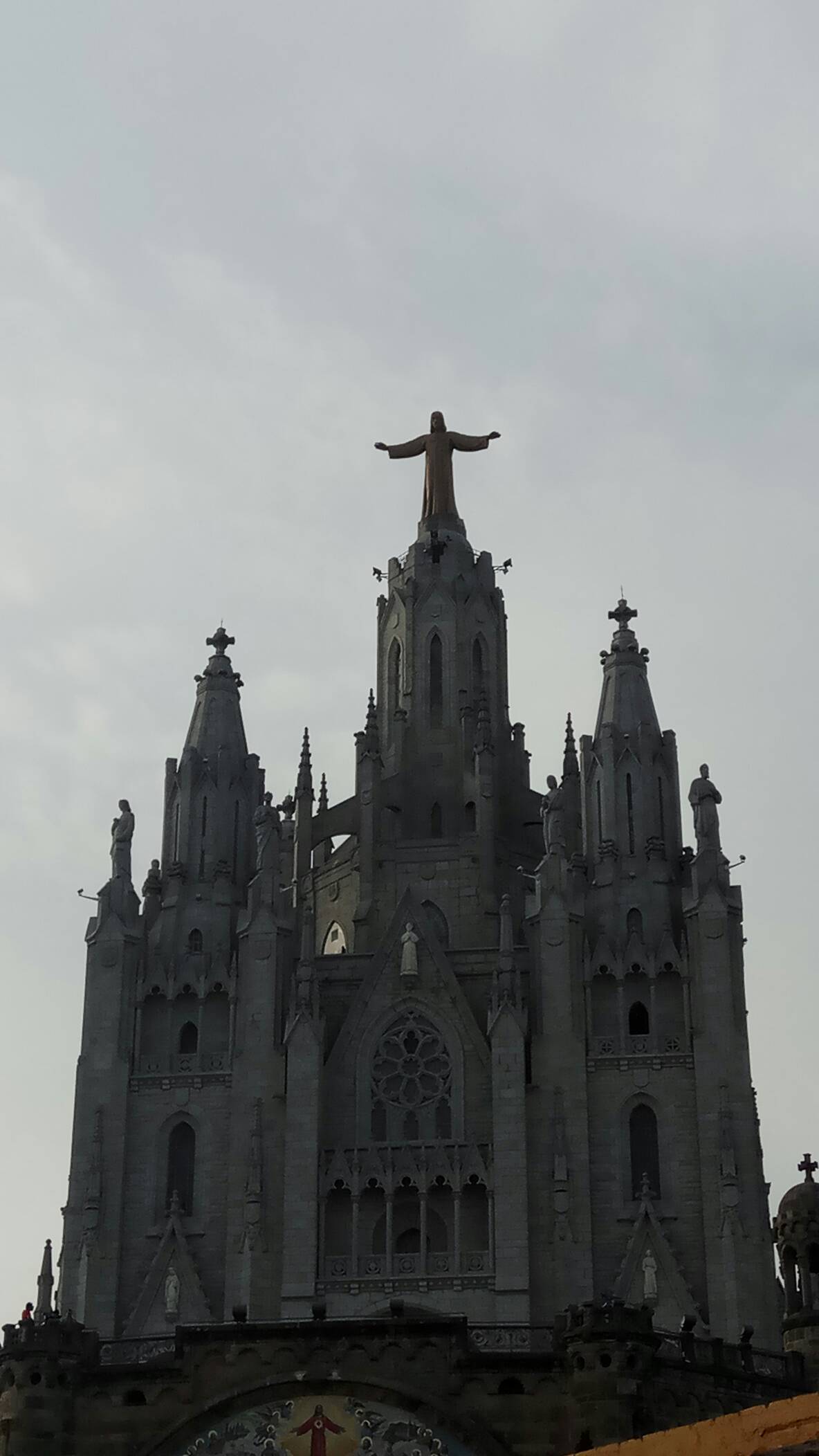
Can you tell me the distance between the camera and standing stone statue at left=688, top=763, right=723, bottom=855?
60906 mm

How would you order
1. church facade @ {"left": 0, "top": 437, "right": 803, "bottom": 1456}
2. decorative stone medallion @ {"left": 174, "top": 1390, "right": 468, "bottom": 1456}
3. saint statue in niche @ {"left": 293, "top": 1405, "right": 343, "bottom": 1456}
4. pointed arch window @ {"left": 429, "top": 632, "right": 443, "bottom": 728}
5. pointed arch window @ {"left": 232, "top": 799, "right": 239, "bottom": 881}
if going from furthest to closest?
pointed arch window @ {"left": 429, "top": 632, "right": 443, "bottom": 728}
pointed arch window @ {"left": 232, "top": 799, "right": 239, "bottom": 881}
church facade @ {"left": 0, "top": 437, "right": 803, "bottom": 1456}
saint statue in niche @ {"left": 293, "top": 1405, "right": 343, "bottom": 1456}
decorative stone medallion @ {"left": 174, "top": 1390, "right": 468, "bottom": 1456}

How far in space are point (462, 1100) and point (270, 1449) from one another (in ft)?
60.5

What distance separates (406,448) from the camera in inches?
2970

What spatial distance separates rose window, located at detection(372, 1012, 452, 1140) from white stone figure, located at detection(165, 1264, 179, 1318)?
6144mm

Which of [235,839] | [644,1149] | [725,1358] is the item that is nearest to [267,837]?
[235,839]

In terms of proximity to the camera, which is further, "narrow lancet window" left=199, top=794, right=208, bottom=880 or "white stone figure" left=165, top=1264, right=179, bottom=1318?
"narrow lancet window" left=199, top=794, right=208, bottom=880

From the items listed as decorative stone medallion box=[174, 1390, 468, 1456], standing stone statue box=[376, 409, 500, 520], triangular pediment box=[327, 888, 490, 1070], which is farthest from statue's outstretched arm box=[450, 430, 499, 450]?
decorative stone medallion box=[174, 1390, 468, 1456]

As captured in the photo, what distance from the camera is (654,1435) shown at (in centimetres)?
2511

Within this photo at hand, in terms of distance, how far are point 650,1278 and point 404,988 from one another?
1004 centimetres

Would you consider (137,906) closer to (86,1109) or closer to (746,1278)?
(86,1109)

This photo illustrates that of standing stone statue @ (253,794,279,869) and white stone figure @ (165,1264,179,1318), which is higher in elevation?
standing stone statue @ (253,794,279,869)

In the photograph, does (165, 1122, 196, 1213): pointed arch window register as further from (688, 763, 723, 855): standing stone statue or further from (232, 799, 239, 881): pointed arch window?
(688, 763, 723, 855): standing stone statue

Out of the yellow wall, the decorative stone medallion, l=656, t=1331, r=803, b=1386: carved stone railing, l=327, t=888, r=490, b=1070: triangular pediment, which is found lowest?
the yellow wall

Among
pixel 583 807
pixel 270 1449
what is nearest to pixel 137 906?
pixel 583 807
